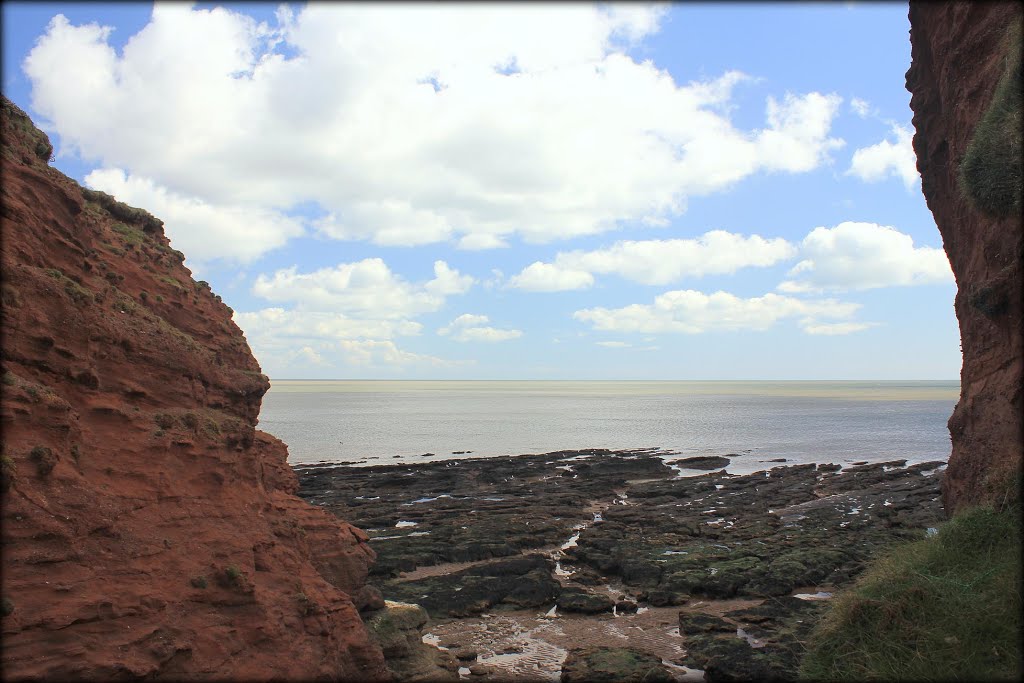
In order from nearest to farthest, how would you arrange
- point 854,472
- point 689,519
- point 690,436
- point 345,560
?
point 345,560 → point 689,519 → point 854,472 → point 690,436

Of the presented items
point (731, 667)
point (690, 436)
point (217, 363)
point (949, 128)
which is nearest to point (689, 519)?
point (731, 667)

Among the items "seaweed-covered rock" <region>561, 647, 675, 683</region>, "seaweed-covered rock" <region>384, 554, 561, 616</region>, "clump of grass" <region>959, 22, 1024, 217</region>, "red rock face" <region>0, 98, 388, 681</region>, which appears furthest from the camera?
"seaweed-covered rock" <region>384, 554, 561, 616</region>

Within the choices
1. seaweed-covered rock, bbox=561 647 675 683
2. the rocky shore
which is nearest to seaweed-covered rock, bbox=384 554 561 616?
the rocky shore

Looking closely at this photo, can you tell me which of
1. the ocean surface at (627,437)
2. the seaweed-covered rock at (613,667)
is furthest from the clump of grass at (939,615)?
the ocean surface at (627,437)

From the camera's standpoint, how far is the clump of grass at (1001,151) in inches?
471

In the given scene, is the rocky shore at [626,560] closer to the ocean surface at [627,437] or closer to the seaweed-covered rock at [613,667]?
the seaweed-covered rock at [613,667]

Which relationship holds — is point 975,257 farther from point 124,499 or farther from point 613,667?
point 124,499

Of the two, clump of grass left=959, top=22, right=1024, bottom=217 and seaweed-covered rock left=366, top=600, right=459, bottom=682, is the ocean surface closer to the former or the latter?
clump of grass left=959, top=22, right=1024, bottom=217

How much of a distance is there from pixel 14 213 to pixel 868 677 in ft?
45.4

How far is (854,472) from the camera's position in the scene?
3991cm

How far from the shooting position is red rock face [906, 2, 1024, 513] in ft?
42.2

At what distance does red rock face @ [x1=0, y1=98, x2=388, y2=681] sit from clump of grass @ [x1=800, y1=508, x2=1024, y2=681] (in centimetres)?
787

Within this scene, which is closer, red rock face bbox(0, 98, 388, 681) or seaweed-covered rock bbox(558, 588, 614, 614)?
red rock face bbox(0, 98, 388, 681)

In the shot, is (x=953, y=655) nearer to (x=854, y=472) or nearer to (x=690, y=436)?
(x=854, y=472)
